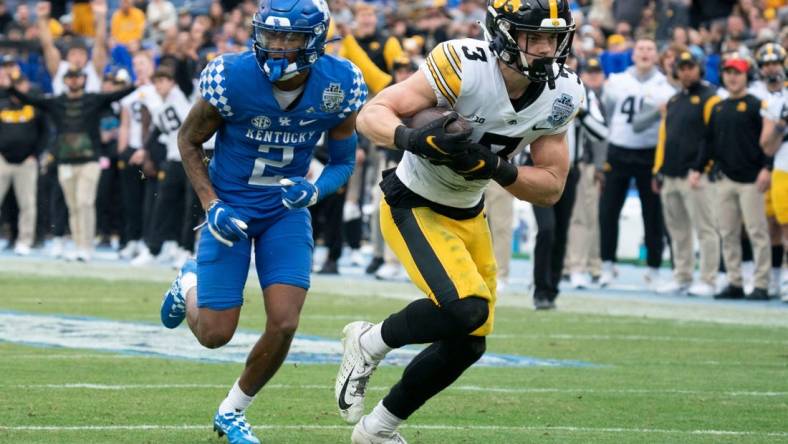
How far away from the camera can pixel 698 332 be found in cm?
1106

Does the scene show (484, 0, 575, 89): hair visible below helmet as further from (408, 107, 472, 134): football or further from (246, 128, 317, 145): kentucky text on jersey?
(246, 128, 317, 145): kentucky text on jersey

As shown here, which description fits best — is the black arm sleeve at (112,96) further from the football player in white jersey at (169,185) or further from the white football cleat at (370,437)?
the white football cleat at (370,437)

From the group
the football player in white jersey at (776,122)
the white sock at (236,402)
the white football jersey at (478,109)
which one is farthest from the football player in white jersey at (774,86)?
the white sock at (236,402)

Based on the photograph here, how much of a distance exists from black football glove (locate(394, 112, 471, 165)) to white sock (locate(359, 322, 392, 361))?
888mm

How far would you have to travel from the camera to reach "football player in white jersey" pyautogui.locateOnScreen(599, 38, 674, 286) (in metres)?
14.9

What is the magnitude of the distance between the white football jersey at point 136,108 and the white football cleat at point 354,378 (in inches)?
435

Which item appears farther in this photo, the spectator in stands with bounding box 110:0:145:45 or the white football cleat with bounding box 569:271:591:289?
the spectator in stands with bounding box 110:0:145:45

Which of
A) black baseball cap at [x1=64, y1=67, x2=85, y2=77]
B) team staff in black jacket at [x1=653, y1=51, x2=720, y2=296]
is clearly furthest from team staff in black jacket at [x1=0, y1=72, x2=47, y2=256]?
team staff in black jacket at [x1=653, y1=51, x2=720, y2=296]

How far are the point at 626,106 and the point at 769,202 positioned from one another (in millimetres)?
1891

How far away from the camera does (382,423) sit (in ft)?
19.8

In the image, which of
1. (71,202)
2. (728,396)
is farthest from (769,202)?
(71,202)

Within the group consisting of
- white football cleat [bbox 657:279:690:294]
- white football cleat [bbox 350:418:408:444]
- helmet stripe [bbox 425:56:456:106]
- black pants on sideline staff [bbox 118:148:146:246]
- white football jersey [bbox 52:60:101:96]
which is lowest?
black pants on sideline staff [bbox 118:148:146:246]

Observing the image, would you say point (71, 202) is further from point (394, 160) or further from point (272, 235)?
point (272, 235)

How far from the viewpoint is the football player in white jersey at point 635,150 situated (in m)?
14.9
